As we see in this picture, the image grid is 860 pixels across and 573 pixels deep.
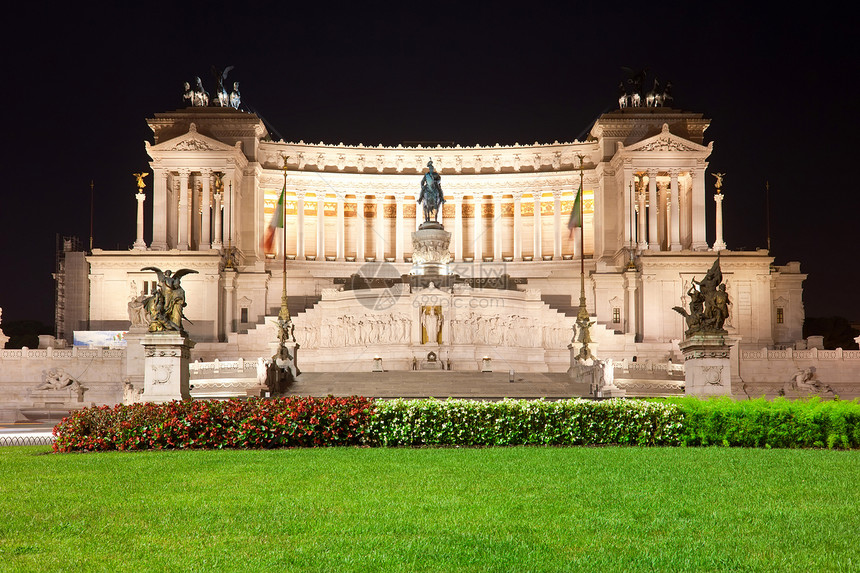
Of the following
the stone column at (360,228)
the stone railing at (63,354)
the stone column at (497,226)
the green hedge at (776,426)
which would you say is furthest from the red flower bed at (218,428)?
the stone column at (497,226)

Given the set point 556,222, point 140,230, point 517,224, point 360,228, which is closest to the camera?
point 140,230

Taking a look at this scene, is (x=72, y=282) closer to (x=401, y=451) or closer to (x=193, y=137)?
(x=193, y=137)

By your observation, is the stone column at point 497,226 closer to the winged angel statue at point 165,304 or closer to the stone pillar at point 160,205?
the stone pillar at point 160,205

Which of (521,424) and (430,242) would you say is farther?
(430,242)

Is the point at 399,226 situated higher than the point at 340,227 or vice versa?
the point at 399,226

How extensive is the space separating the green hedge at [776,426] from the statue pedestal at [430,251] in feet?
134

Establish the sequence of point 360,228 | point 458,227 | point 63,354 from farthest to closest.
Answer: point 360,228
point 458,227
point 63,354

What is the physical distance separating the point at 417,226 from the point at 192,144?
73.7 ft

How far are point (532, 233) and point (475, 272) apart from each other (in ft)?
39.2

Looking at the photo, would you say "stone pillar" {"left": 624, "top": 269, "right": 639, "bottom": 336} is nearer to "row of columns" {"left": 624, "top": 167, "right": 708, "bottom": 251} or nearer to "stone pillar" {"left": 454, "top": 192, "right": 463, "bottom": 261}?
"row of columns" {"left": 624, "top": 167, "right": 708, "bottom": 251}

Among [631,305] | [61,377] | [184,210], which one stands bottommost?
[61,377]

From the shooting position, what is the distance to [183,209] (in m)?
79.9

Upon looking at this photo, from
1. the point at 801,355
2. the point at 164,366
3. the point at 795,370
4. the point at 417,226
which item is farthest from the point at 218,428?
the point at 417,226

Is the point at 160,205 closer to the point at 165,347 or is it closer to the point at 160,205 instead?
the point at 160,205
